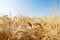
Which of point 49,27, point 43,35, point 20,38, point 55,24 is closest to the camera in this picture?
point 20,38

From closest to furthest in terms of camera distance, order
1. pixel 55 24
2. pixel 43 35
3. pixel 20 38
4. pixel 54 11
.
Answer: pixel 20 38
pixel 43 35
pixel 55 24
pixel 54 11

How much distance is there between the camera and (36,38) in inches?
93.2

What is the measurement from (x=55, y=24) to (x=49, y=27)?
0.83 feet

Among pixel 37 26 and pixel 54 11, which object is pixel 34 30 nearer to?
pixel 37 26

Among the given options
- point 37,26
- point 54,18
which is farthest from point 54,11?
point 37,26

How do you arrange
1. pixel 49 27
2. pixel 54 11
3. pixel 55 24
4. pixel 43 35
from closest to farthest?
1. pixel 43 35
2. pixel 49 27
3. pixel 55 24
4. pixel 54 11

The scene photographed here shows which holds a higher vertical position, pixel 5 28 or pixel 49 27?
pixel 5 28

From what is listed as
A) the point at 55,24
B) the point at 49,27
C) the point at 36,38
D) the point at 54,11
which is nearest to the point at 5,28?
the point at 36,38

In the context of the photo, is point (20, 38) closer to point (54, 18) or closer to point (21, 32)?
point (21, 32)

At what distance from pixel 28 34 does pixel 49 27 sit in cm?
77

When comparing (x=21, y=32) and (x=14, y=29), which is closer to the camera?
(x=21, y=32)

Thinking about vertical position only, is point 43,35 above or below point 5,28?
below

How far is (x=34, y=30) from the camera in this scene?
262 centimetres

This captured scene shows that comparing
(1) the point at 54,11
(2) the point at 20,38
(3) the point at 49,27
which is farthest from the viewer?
(1) the point at 54,11
